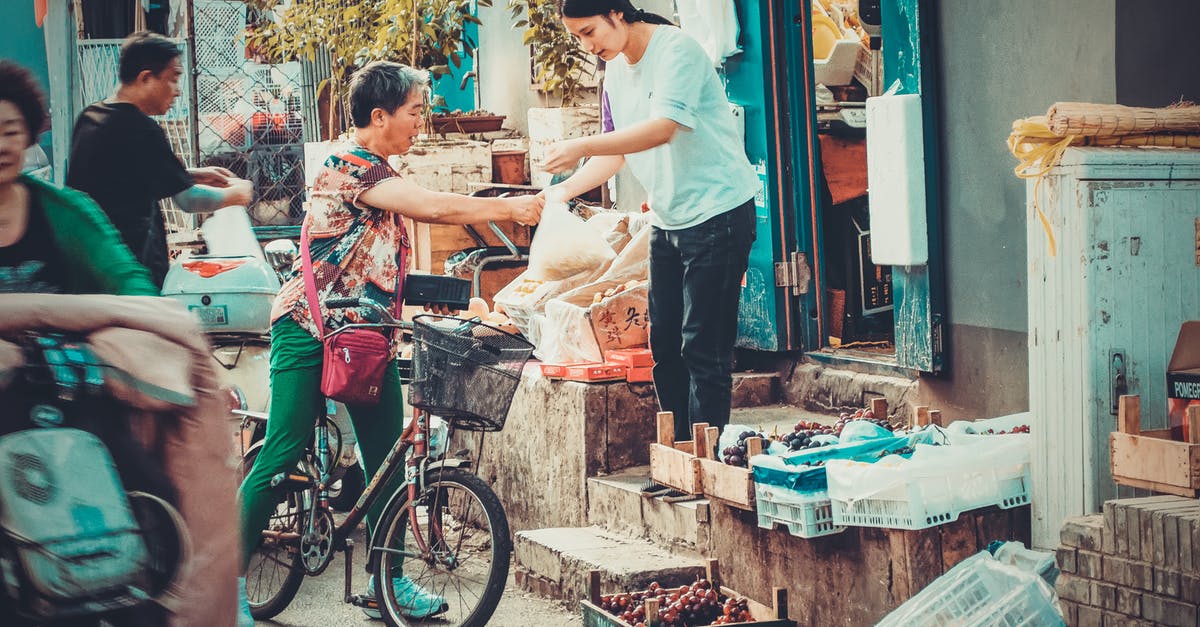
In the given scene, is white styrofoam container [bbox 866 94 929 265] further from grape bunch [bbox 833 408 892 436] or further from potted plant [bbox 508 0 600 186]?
potted plant [bbox 508 0 600 186]

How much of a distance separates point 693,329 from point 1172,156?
6.98ft

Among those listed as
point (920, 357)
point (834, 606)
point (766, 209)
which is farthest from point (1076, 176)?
point (766, 209)

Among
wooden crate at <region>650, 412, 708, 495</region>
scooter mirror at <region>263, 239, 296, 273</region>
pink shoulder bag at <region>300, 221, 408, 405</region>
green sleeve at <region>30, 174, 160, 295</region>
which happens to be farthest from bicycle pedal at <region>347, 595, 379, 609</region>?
scooter mirror at <region>263, 239, 296, 273</region>

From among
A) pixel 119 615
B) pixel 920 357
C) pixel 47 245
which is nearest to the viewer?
pixel 119 615

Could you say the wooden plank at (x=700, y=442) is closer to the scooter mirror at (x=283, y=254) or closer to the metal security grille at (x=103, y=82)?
the scooter mirror at (x=283, y=254)

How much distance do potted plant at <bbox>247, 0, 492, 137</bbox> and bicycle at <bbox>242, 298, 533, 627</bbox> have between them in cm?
699

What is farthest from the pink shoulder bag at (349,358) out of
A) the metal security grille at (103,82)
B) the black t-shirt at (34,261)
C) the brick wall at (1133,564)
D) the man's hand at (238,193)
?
the metal security grille at (103,82)

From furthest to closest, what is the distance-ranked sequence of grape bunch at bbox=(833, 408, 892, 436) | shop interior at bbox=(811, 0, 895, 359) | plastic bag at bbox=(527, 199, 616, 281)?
1. shop interior at bbox=(811, 0, 895, 359)
2. plastic bag at bbox=(527, 199, 616, 281)
3. grape bunch at bbox=(833, 408, 892, 436)

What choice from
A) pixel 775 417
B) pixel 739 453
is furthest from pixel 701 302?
pixel 775 417

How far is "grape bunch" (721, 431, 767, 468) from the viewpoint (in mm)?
5410

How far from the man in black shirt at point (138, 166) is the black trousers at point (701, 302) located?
1.82 m

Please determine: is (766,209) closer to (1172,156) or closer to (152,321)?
(1172,156)

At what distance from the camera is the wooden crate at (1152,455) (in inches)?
157

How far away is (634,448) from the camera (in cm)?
707
